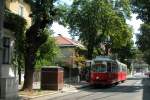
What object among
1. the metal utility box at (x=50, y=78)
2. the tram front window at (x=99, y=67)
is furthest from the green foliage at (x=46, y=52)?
the metal utility box at (x=50, y=78)

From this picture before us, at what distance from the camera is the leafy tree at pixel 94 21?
202ft

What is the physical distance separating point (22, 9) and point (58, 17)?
20412 millimetres

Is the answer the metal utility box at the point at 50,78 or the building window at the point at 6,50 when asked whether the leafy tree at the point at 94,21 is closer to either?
the metal utility box at the point at 50,78

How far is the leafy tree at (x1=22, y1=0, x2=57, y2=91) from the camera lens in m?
31.4

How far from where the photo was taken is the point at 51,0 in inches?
1248

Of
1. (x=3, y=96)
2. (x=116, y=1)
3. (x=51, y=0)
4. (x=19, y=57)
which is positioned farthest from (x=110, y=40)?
(x=3, y=96)

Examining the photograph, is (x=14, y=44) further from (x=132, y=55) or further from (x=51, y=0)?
(x=132, y=55)

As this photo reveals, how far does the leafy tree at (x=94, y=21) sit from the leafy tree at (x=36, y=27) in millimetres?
29405

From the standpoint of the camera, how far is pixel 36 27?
1241 inches

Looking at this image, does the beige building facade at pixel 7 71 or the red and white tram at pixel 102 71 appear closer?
the beige building facade at pixel 7 71

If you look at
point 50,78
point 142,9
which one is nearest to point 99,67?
point 142,9

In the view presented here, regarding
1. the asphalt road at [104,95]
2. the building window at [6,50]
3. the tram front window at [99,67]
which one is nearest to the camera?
the asphalt road at [104,95]

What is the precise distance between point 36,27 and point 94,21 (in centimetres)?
3074

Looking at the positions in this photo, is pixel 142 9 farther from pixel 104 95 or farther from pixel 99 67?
pixel 104 95
